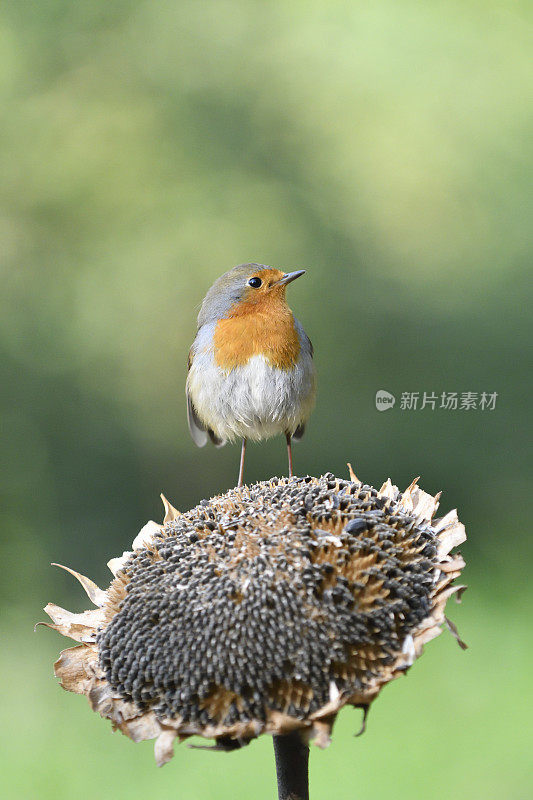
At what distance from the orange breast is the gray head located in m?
0.02

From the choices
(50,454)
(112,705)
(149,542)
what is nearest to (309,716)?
(112,705)

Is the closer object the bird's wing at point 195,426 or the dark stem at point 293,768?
the dark stem at point 293,768

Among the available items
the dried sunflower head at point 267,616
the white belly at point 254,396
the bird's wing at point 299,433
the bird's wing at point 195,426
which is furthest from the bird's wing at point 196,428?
the dried sunflower head at point 267,616

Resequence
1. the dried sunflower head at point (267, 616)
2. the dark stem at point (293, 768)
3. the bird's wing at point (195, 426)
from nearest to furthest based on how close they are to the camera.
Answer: the dried sunflower head at point (267, 616), the dark stem at point (293, 768), the bird's wing at point (195, 426)

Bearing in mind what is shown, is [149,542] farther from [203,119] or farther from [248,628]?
[203,119]

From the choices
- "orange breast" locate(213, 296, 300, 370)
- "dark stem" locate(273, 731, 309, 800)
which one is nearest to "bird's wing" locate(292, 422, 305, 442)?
"orange breast" locate(213, 296, 300, 370)

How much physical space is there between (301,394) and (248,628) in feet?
4.69

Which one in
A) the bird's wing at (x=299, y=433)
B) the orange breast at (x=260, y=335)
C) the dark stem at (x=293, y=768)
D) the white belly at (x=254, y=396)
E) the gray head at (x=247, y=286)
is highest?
the gray head at (x=247, y=286)

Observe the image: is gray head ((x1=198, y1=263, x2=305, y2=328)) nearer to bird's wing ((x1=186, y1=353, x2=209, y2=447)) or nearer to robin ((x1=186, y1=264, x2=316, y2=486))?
robin ((x1=186, y1=264, x2=316, y2=486))

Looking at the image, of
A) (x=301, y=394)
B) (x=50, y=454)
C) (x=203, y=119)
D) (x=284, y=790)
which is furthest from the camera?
(x=203, y=119)

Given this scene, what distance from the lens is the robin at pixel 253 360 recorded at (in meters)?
2.85

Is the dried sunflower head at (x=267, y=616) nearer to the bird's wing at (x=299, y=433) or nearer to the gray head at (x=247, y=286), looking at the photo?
the gray head at (x=247, y=286)

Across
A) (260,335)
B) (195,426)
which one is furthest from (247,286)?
(195,426)

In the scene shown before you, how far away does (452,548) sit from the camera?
6.21 ft
